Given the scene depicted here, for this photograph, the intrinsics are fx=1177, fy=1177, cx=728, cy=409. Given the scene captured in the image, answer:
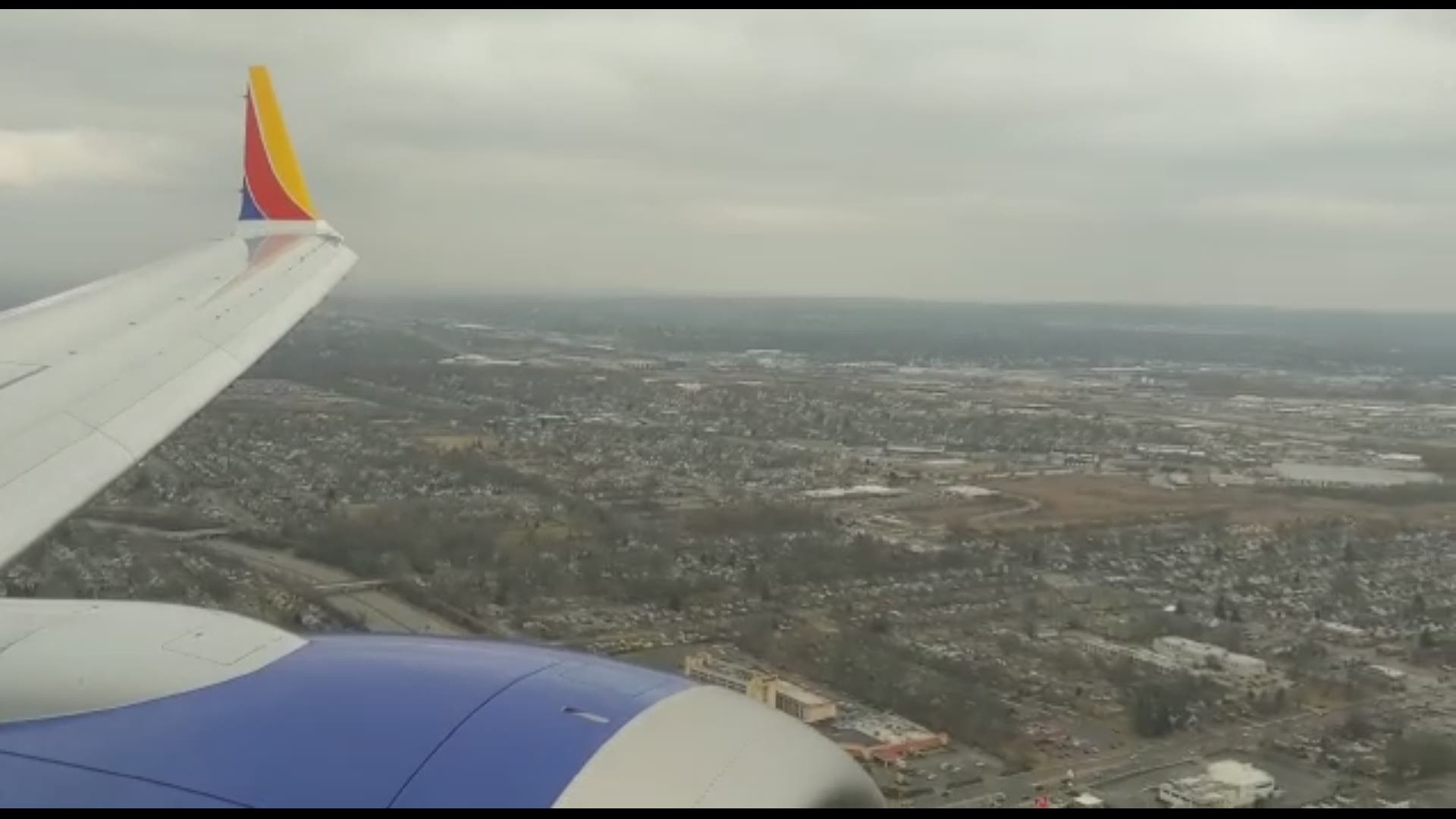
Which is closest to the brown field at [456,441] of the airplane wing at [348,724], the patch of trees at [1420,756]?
the patch of trees at [1420,756]

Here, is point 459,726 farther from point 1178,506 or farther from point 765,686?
point 1178,506

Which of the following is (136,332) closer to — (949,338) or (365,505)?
(365,505)

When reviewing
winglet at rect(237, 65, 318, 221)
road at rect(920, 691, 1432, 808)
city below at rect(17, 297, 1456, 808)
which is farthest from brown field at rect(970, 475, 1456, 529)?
winglet at rect(237, 65, 318, 221)

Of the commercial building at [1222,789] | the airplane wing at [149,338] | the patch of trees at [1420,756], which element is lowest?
the commercial building at [1222,789]

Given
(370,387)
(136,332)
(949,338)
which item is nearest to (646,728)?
(136,332)

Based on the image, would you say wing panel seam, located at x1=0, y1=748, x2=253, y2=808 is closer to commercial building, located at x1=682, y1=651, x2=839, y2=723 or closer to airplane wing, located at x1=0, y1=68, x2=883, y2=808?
airplane wing, located at x1=0, y1=68, x2=883, y2=808

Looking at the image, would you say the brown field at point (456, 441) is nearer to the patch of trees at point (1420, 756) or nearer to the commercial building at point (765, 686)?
the commercial building at point (765, 686)

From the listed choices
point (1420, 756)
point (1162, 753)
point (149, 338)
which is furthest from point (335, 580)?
point (1420, 756)
